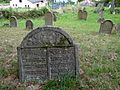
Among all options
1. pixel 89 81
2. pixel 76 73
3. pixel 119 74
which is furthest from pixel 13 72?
pixel 119 74

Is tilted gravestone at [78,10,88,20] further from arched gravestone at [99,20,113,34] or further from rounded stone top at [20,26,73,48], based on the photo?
rounded stone top at [20,26,73,48]

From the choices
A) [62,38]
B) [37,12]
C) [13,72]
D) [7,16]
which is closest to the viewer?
[62,38]

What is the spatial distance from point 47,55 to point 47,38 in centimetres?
44

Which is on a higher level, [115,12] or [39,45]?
[115,12]

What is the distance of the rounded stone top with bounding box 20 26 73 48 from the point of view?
488 centimetres

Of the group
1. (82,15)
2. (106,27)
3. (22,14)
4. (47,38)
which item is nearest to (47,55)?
(47,38)

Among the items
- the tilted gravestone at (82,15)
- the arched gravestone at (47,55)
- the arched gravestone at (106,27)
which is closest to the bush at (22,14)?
the tilted gravestone at (82,15)

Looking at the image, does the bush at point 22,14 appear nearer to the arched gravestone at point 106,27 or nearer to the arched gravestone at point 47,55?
the arched gravestone at point 106,27

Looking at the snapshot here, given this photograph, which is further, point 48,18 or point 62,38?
point 48,18

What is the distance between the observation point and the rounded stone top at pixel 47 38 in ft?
16.0

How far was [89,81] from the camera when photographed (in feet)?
16.5

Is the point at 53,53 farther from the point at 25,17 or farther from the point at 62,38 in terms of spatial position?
the point at 25,17

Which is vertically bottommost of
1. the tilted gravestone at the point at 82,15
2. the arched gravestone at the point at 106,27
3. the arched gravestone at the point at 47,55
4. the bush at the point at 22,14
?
the arched gravestone at the point at 47,55

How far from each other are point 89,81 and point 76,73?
1.36ft
